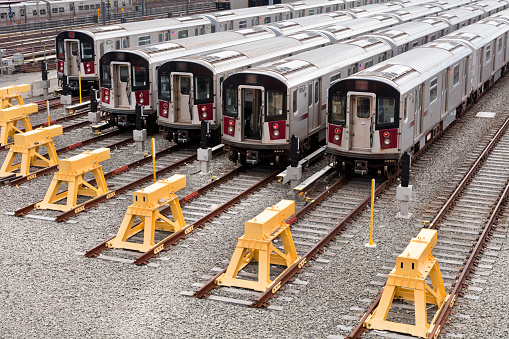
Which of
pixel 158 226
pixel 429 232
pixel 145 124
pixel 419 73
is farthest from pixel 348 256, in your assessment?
pixel 145 124

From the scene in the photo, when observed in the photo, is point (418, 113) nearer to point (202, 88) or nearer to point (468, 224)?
point (468, 224)

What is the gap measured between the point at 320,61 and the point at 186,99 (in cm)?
387

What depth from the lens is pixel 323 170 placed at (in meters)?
18.5

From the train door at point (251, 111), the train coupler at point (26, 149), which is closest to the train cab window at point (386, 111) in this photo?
the train door at point (251, 111)

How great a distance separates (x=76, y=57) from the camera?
28828mm

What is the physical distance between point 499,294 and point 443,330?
5.54ft

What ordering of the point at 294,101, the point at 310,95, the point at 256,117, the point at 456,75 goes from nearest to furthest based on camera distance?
the point at 294,101 → the point at 256,117 → the point at 310,95 → the point at 456,75

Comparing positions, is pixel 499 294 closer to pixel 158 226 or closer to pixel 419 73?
pixel 158 226

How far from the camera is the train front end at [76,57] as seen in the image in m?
28.2

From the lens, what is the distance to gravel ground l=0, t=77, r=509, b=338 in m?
11.0

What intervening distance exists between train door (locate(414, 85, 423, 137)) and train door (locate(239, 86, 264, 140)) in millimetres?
3861

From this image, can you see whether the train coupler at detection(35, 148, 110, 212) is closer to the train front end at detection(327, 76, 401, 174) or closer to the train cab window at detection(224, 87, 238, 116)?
the train cab window at detection(224, 87, 238, 116)

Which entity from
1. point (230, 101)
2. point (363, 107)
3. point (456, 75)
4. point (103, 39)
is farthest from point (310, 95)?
point (103, 39)

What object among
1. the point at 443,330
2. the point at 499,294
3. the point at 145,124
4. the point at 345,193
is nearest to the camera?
the point at 443,330
